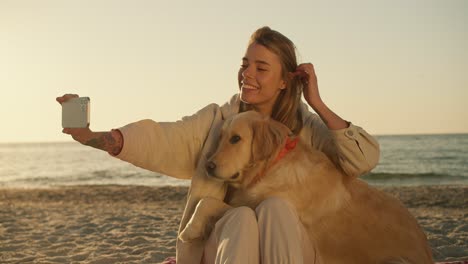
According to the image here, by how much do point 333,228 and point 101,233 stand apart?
4.17 meters

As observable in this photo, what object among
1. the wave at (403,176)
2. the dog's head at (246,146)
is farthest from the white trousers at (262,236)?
the wave at (403,176)

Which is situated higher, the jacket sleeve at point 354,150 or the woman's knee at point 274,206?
the jacket sleeve at point 354,150

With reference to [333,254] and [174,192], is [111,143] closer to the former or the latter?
[333,254]

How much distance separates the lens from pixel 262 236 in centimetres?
239

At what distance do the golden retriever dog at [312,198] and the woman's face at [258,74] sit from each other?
0.47 feet

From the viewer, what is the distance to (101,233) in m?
6.33

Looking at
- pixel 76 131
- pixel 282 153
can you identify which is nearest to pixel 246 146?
pixel 282 153

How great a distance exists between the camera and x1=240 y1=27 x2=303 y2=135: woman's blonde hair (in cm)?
307

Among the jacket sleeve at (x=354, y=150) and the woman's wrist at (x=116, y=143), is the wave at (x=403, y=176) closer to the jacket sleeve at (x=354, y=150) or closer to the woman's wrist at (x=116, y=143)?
the jacket sleeve at (x=354, y=150)

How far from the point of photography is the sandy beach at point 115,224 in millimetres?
5094

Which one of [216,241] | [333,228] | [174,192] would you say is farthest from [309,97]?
[174,192]

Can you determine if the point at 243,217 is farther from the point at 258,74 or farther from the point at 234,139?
the point at 258,74

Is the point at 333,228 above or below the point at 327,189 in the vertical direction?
below

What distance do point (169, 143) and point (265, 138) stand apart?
51cm
